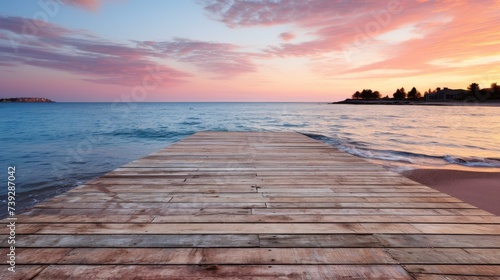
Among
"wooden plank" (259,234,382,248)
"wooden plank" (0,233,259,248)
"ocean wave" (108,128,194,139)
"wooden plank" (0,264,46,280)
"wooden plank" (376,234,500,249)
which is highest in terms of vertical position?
"wooden plank" (376,234,500,249)

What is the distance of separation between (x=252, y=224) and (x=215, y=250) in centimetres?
46

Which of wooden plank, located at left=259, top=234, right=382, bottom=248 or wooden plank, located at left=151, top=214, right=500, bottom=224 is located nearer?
wooden plank, located at left=259, top=234, right=382, bottom=248

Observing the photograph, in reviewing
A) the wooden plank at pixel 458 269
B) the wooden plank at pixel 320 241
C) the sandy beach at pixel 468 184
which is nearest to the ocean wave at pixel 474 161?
the sandy beach at pixel 468 184

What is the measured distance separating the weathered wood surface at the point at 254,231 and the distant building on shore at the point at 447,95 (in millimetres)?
114365

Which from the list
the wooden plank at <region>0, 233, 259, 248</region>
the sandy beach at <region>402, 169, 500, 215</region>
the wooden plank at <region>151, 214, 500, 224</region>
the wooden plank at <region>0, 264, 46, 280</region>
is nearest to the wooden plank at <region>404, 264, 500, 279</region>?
the wooden plank at <region>151, 214, 500, 224</region>

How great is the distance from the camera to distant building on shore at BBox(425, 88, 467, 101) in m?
95.0

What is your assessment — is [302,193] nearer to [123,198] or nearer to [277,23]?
[123,198]

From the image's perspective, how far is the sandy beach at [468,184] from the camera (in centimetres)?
503

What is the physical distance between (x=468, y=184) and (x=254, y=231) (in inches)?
247

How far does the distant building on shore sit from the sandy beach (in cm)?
10849

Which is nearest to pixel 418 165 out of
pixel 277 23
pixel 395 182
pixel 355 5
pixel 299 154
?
pixel 299 154

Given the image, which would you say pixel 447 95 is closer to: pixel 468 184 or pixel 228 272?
pixel 468 184

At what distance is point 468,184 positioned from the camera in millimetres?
6094

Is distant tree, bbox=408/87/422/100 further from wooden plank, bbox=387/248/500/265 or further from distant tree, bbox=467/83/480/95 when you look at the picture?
wooden plank, bbox=387/248/500/265
